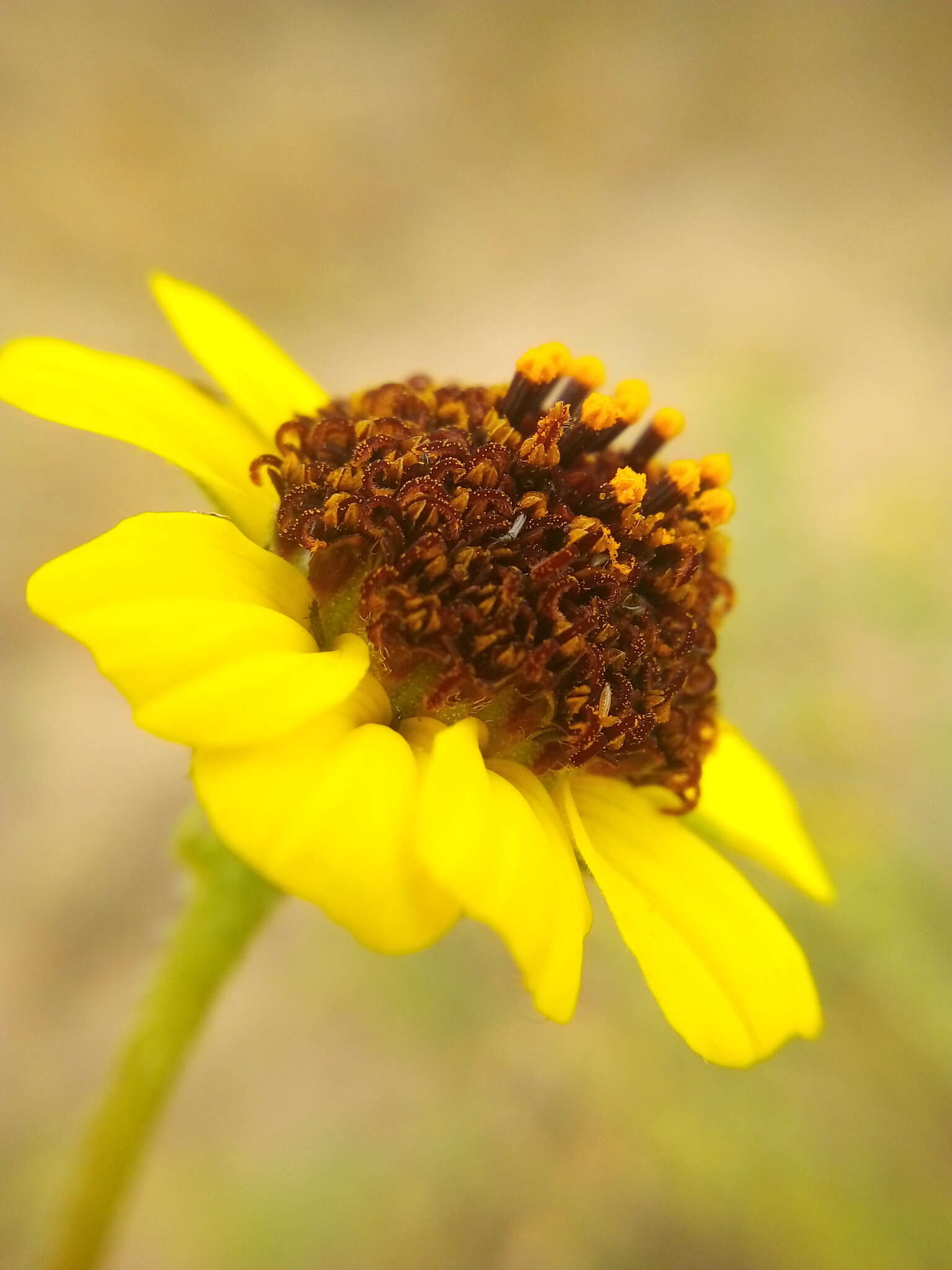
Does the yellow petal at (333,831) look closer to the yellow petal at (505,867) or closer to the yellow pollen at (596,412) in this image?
the yellow petal at (505,867)

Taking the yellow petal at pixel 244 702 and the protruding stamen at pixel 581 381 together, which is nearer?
the yellow petal at pixel 244 702

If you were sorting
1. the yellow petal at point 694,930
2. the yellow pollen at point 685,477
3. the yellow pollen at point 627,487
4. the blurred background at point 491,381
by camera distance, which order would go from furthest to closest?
the blurred background at point 491,381
the yellow pollen at point 685,477
the yellow pollen at point 627,487
the yellow petal at point 694,930

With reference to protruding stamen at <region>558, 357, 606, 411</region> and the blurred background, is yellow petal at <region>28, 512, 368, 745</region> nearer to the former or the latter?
protruding stamen at <region>558, 357, 606, 411</region>

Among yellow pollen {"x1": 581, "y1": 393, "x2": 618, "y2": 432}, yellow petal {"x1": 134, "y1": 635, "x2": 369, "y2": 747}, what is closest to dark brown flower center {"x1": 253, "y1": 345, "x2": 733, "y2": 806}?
yellow pollen {"x1": 581, "y1": 393, "x2": 618, "y2": 432}

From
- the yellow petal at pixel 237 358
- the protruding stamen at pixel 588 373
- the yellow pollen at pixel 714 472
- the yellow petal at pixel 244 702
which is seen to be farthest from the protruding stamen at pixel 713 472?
the yellow petal at pixel 244 702

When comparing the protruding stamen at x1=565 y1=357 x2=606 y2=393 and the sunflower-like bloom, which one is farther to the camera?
the protruding stamen at x1=565 y1=357 x2=606 y2=393

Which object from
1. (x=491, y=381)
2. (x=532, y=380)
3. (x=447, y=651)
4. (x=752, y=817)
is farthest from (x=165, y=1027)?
(x=491, y=381)

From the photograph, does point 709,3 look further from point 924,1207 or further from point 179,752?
point 924,1207

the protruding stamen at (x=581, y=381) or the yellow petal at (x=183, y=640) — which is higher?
the protruding stamen at (x=581, y=381)
